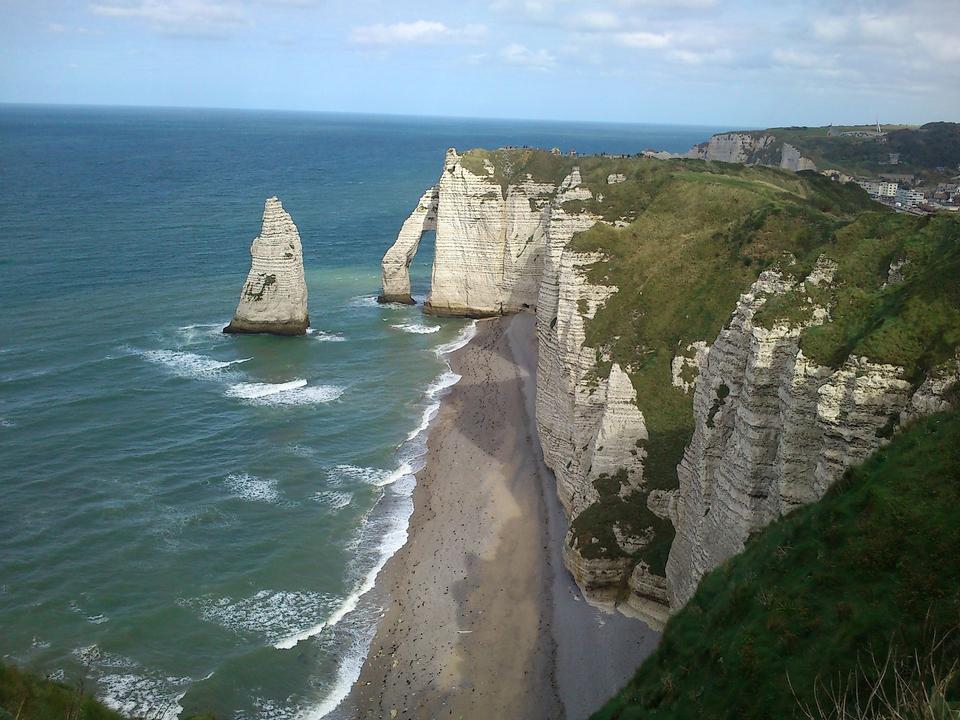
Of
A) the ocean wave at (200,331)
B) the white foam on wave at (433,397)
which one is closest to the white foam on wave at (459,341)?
the white foam on wave at (433,397)

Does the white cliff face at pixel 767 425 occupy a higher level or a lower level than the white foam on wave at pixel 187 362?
higher

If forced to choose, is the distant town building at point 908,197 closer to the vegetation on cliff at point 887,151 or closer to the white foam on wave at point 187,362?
the vegetation on cliff at point 887,151

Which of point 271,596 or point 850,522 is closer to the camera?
point 850,522

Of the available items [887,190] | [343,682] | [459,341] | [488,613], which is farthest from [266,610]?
[887,190]

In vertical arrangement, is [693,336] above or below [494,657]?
above

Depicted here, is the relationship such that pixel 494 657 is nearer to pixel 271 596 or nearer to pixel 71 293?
pixel 271 596

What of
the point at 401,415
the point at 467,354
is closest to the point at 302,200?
the point at 467,354
